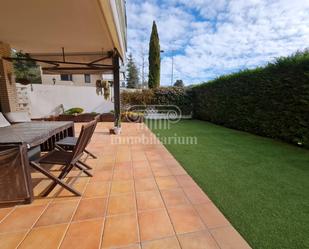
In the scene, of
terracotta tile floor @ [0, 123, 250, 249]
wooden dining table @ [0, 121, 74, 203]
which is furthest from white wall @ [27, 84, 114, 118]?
wooden dining table @ [0, 121, 74, 203]

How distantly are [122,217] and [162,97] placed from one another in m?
10.7

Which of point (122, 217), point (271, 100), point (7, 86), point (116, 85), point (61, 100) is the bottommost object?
point (122, 217)

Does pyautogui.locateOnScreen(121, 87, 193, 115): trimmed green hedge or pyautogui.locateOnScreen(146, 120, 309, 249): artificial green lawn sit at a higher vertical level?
pyautogui.locateOnScreen(121, 87, 193, 115): trimmed green hedge

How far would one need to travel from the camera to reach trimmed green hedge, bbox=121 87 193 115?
468 inches

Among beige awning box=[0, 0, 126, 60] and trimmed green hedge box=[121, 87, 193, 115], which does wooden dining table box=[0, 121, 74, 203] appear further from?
trimmed green hedge box=[121, 87, 193, 115]

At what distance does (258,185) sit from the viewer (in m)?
2.78

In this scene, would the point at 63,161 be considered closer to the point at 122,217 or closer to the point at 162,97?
the point at 122,217

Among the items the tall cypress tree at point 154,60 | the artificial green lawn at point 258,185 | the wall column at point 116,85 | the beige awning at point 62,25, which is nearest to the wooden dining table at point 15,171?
the beige awning at point 62,25

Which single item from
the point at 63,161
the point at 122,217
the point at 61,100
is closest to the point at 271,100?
the point at 122,217

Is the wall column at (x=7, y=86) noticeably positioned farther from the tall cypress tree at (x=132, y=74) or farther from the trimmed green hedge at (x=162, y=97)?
the tall cypress tree at (x=132, y=74)

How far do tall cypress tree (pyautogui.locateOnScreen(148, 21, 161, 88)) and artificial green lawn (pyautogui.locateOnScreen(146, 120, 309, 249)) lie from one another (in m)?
11.7

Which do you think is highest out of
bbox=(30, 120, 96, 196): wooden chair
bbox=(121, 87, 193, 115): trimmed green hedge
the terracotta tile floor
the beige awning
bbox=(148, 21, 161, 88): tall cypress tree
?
bbox=(148, 21, 161, 88): tall cypress tree

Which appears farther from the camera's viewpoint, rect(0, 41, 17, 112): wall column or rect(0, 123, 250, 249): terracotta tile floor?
rect(0, 41, 17, 112): wall column

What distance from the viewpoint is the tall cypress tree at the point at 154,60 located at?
15.7 metres
